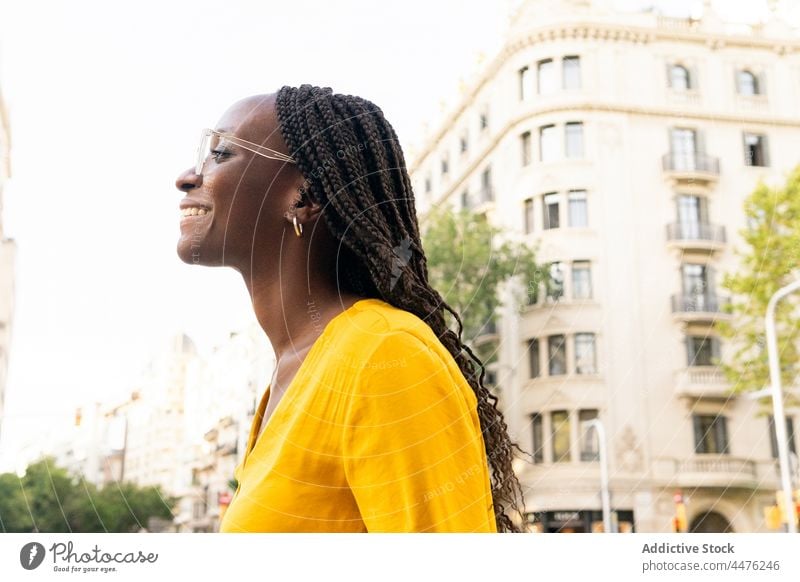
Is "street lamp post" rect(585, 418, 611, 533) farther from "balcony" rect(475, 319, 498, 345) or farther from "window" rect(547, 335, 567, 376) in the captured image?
"balcony" rect(475, 319, 498, 345)

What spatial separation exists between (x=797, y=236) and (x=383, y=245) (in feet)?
6.12

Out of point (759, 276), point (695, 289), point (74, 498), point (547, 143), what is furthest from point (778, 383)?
point (74, 498)

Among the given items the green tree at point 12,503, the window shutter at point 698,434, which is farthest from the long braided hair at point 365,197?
the window shutter at point 698,434

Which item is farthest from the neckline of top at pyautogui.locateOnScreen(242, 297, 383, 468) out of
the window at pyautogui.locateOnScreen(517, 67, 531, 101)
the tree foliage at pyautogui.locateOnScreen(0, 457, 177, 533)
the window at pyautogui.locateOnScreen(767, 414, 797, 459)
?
the window at pyautogui.locateOnScreen(767, 414, 797, 459)

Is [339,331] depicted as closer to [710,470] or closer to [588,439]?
[588,439]

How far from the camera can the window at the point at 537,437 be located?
2496 millimetres

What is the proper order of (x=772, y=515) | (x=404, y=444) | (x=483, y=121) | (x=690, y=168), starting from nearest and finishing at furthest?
(x=404, y=444) → (x=690, y=168) → (x=483, y=121) → (x=772, y=515)

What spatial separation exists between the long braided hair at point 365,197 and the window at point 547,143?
1281 mm

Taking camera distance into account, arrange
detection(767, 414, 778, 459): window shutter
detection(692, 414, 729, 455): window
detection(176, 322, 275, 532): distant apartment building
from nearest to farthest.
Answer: detection(176, 322, 275, 532): distant apartment building
detection(692, 414, 729, 455): window
detection(767, 414, 778, 459): window shutter

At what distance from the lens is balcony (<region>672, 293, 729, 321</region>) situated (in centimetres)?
203

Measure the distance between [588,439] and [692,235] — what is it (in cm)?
68

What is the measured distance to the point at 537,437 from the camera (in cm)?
256

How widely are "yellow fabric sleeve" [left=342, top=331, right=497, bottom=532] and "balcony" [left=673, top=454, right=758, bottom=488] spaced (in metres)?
1.82
